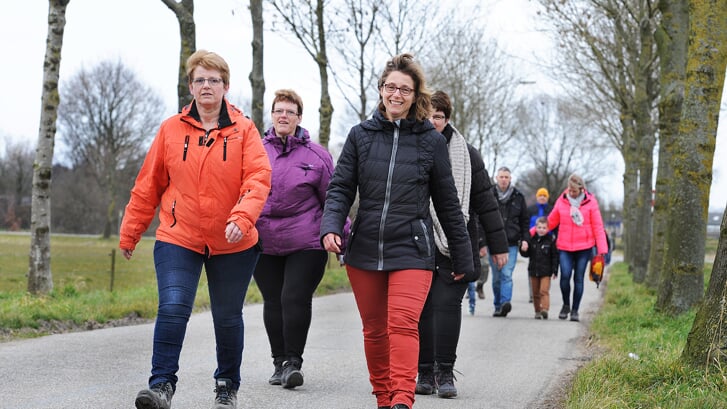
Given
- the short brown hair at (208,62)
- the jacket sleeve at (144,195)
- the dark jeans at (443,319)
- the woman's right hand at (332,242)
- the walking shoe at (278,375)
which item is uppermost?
the short brown hair at (208,62)

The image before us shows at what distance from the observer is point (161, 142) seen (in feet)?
17.5

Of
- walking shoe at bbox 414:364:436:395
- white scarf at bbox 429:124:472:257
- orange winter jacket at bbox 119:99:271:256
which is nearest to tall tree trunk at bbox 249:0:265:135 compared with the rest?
white scarf at bbox 429:124:472:257

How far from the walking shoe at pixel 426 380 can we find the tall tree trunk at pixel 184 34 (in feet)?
28.9

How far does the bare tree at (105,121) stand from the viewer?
216 feet

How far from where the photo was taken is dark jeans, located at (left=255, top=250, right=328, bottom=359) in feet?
22.3

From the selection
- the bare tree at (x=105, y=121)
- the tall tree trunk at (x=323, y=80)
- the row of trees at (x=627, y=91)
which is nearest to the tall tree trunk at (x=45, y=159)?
the row of trees at (x=627, y=91)

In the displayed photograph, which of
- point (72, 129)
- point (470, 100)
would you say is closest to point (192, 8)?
point (470, 100)

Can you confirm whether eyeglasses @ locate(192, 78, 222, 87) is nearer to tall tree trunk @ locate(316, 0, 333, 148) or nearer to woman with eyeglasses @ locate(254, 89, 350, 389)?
woman with eyeglasses @ locate(254, 89, 350, 389)

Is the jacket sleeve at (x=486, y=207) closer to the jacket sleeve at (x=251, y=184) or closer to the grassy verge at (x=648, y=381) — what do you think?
the grassy verge at (x=648, y=381)

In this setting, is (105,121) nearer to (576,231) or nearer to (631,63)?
(631,63)

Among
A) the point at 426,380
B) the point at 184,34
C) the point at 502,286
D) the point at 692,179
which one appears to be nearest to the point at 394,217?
the point at 426,380

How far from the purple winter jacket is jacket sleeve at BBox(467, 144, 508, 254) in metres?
1.10

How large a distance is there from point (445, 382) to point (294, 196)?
68.1 inches

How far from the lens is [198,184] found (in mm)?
5250
